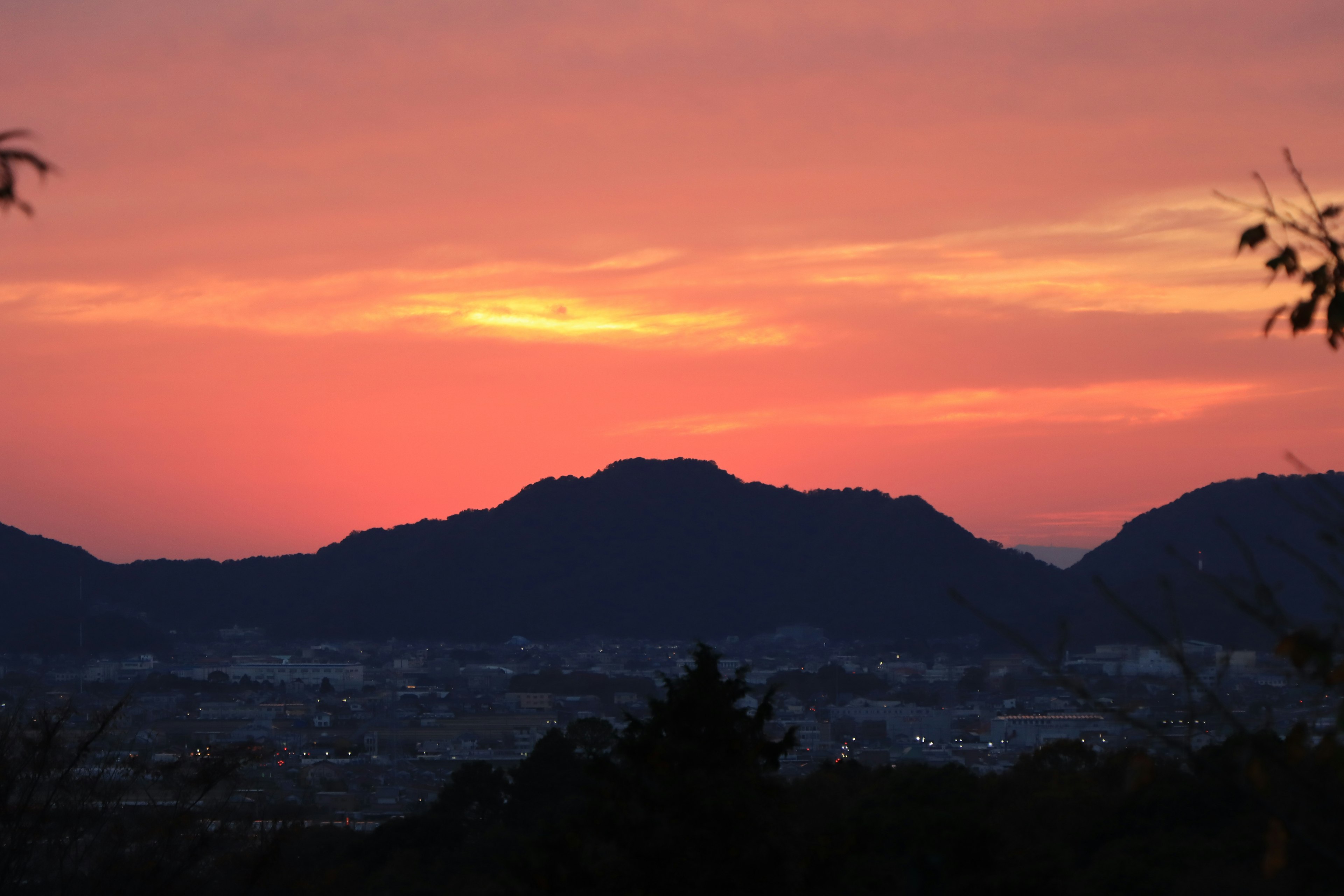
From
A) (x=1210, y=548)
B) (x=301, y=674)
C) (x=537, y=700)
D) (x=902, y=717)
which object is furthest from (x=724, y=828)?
(x=1210, y=548)

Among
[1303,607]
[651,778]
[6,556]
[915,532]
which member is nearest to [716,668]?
[651,778]

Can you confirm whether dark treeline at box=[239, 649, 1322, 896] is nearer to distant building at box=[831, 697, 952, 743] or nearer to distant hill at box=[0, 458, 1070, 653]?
distant building at box=[831, 697, 952, 743]

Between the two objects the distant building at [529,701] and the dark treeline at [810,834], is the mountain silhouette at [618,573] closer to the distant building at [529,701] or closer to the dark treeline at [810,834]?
the distant building at [529,701]

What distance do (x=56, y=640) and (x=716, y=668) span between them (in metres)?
83.2

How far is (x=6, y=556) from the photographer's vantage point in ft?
324

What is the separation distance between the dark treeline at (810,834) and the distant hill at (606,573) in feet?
251

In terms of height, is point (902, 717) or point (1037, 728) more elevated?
point (1037, 728)

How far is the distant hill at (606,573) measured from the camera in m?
99.4

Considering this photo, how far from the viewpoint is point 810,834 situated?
42.1ft

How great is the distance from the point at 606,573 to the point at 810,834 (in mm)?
95095

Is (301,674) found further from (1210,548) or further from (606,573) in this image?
(1210,548)

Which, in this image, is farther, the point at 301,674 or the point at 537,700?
the point at 301,674

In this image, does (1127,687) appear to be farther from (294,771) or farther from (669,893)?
(294,771)

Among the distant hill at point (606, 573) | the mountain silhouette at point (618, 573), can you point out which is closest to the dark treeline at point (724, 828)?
the mountain silhouette at point (618, 573)
